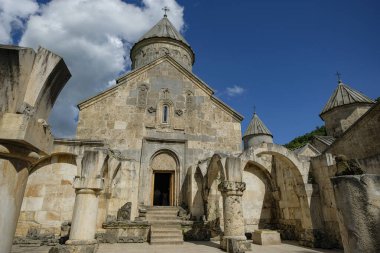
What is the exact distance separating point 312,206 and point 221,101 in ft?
20.7

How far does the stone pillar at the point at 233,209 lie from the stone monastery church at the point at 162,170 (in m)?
0.03

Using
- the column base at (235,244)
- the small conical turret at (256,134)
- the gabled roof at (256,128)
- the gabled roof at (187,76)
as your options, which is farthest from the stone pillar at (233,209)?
the gabled roof at (256,128)

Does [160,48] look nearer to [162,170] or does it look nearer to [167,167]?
[167,167]

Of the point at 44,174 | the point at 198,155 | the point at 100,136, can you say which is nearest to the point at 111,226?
the point at 44,174

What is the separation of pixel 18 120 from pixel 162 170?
901 centimetres

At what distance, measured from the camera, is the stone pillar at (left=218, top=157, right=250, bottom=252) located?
6.71m

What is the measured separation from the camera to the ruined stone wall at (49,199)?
27.8 ft

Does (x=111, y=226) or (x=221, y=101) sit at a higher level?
(x=221, y=101)

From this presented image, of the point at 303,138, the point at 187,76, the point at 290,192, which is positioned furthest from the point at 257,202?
the point at 303,138

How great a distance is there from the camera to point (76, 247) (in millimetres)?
5863

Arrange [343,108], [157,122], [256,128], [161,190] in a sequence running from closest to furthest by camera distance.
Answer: [157,122], [161,190], [343,108], [256,128]

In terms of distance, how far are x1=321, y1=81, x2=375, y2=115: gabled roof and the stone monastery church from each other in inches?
223

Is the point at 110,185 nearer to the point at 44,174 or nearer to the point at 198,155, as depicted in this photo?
the point at 44,174

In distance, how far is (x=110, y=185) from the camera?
29.4 feet
